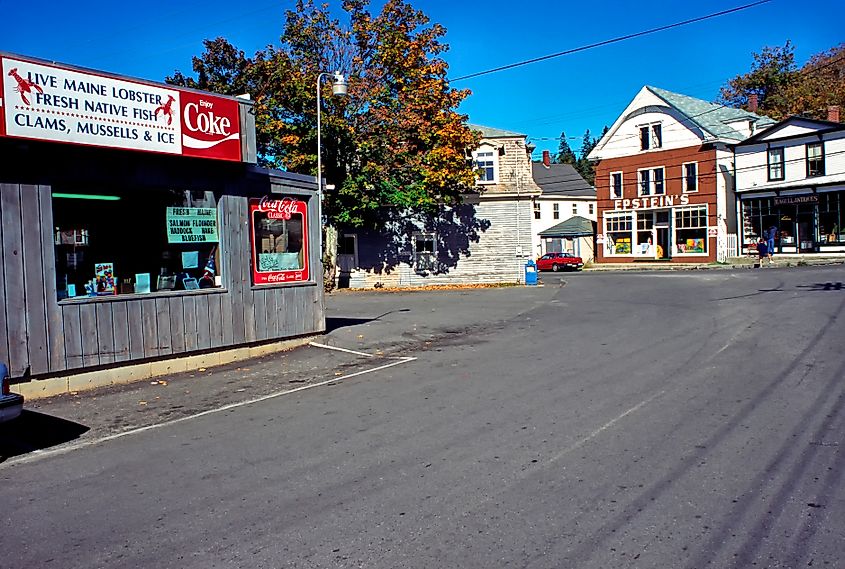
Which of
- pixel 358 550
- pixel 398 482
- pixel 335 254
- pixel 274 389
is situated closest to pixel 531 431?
pixel 398 482

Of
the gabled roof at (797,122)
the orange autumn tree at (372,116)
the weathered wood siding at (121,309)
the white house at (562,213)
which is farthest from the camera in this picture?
the white house at (562,213)

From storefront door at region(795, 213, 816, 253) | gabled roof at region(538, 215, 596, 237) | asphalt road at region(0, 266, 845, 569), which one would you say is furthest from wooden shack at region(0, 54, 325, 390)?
gabled roof at region(538, 215, 596, 237)

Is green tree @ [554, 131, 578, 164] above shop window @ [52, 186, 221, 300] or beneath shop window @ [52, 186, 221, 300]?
above

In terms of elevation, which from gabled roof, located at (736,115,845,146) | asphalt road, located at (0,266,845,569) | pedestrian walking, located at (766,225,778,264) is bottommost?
asphalt road, located at (0,266,845,569)

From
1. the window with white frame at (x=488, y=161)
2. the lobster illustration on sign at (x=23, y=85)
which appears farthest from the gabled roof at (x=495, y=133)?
the lobster illustration on sign at (x=23, y=85)

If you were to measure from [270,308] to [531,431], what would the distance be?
7198 mm

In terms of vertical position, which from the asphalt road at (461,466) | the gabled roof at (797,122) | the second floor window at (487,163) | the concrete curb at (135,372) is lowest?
the asphalt road at (461,466)

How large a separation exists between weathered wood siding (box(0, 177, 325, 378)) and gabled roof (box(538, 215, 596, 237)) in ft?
149

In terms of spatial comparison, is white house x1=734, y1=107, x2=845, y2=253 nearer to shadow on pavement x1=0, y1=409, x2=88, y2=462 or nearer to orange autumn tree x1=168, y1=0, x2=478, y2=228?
orange autumn tree x1=168, y1=0, x2=478, y2=228

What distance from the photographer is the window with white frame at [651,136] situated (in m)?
50.3

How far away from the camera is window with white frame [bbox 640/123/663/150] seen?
5031 centimetres

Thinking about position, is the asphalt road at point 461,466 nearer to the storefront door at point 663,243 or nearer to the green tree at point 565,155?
the storefront door at point 663,243

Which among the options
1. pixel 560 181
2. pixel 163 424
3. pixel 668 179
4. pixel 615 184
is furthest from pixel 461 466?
pixel 560 181

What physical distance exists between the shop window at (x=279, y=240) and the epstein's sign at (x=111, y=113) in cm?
132
